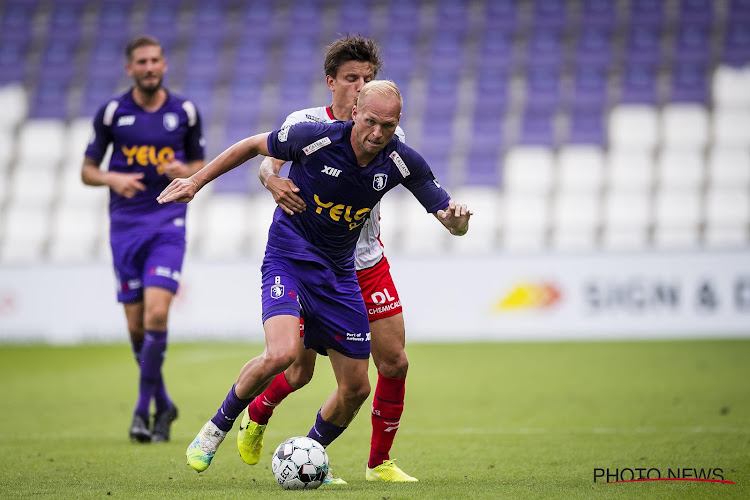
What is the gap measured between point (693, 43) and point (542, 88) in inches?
127

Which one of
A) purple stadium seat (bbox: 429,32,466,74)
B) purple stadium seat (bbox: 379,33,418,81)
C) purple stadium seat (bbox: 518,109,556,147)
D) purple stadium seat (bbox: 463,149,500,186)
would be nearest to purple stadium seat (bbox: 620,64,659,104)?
purple stadium seat (bbox: 518,109,556,147)

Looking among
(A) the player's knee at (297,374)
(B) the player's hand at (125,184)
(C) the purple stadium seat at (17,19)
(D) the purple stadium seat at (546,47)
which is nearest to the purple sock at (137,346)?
(B) the player's hand at (125,184)

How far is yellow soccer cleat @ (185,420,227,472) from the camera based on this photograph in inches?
203

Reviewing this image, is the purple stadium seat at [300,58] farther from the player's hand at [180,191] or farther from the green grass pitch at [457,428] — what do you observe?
the player's hand at [180,191]

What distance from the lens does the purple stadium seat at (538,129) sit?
21062 millimetres

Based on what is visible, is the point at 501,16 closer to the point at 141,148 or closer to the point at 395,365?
the point at 141,148

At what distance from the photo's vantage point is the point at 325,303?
5.27m

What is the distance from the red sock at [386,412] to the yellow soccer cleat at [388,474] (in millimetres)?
68

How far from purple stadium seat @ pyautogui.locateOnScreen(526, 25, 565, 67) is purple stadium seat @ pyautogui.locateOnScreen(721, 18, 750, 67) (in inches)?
129

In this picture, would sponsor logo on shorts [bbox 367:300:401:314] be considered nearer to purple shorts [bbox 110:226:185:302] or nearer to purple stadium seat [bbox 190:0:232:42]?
purple shorts [bbox 110:226:185:302]

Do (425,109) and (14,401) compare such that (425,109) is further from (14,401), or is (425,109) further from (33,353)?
(14,401)

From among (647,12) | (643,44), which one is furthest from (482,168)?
(647,12)

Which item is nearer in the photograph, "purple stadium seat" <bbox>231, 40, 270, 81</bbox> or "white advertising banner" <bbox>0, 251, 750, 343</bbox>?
"white advertising banner" <bbox>0, 251, 750, 343</bbox>

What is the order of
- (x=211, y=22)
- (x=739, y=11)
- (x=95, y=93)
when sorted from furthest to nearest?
(x=211, y=22)
(x=95, y=93)
(x=739, y=11)
